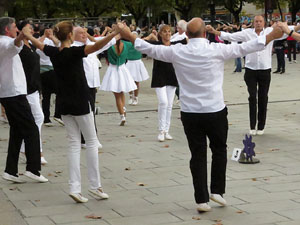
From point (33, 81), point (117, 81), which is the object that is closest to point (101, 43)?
point (33, 81)

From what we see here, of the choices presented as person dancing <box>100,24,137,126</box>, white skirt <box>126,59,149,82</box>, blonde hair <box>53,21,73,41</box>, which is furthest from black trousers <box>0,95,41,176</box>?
white skirt <box>126,59,149,82</box>

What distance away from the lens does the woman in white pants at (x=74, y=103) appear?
7316mm

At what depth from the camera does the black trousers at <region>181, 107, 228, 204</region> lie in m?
6.82

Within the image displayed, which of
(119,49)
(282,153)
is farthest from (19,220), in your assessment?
(119,49)

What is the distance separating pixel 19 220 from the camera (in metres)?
6.73

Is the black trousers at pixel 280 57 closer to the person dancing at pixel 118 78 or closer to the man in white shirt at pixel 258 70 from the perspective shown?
the person dancing at pixel 118 78

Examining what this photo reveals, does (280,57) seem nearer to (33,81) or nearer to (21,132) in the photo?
(33,81)

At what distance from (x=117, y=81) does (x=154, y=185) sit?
5.96 metres

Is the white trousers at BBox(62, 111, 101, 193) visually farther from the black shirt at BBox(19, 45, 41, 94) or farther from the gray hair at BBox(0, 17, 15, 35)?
the black shirt at BBox(19, 45, 41, 94)

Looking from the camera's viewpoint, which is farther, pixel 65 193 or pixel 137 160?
pixel 137 160

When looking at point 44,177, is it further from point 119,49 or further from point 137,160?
point 119,49

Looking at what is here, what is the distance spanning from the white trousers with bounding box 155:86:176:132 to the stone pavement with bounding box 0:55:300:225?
0.96 feet

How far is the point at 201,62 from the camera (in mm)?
6738

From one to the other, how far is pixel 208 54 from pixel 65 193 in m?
2.43
